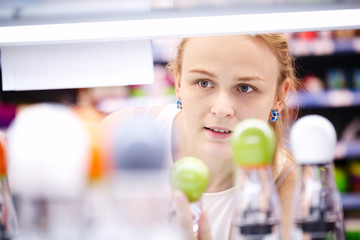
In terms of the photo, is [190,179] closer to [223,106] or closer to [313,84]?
[223,106]

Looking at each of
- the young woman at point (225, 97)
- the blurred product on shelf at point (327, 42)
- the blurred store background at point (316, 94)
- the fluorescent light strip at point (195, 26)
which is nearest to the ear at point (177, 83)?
the young woman at point (225, 97)

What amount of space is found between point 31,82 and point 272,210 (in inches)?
23.6

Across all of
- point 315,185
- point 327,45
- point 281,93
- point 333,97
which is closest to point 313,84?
point 333,97

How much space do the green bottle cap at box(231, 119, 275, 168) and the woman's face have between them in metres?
0.39

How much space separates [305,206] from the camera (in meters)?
0.83

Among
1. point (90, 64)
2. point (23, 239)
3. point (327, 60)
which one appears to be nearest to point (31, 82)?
point (90, 64)

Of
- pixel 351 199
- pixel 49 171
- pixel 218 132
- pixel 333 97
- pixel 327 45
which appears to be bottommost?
pixel 351 199

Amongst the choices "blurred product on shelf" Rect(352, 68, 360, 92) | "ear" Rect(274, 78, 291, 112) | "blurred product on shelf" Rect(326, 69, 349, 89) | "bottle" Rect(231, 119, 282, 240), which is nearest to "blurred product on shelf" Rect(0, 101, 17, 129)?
"ear" Rect(274, 78, 291, 112)

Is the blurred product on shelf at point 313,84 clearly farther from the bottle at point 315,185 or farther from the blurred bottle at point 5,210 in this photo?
the blurred bottle at point 5,210

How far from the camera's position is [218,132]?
123 centimetres

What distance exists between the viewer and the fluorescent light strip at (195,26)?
85 cm

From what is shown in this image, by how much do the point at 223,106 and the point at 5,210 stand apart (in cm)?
59

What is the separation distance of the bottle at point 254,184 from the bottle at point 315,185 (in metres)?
0.05

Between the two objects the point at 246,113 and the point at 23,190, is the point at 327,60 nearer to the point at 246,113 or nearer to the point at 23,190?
the point at 246,113
